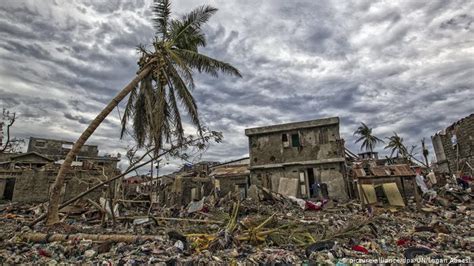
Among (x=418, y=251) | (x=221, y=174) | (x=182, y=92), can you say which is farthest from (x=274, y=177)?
(x=418, y=251)

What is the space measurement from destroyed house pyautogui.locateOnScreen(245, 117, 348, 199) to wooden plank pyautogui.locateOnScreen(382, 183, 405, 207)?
2.89m

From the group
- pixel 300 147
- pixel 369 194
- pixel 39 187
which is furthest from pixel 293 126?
pixel 39 187

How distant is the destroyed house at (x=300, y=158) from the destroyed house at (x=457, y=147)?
6682 mm

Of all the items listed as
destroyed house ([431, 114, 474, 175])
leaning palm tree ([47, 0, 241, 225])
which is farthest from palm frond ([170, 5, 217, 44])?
destroyed house ([431, 114, 474, 175])

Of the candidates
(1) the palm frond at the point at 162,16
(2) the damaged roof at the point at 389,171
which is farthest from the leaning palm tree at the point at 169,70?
(2) the damaged roof at the point at 389,171

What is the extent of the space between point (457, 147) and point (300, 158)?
30.5ft

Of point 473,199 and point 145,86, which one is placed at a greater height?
point 145,86

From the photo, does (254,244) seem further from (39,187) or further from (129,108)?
(39,187)

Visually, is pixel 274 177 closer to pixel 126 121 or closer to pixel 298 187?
pixel 298 187

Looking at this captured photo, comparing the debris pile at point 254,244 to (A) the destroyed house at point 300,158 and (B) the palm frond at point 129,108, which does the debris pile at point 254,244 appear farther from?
(A) the destroyed house at point 300,158

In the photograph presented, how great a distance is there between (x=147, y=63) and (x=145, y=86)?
1.22 meters

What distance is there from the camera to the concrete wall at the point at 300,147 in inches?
595

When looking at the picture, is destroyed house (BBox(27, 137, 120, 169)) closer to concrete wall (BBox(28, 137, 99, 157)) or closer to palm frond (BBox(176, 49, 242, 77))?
concrete wall (BBox(28, 137, 99, 157))

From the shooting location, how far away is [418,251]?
15.0ft
